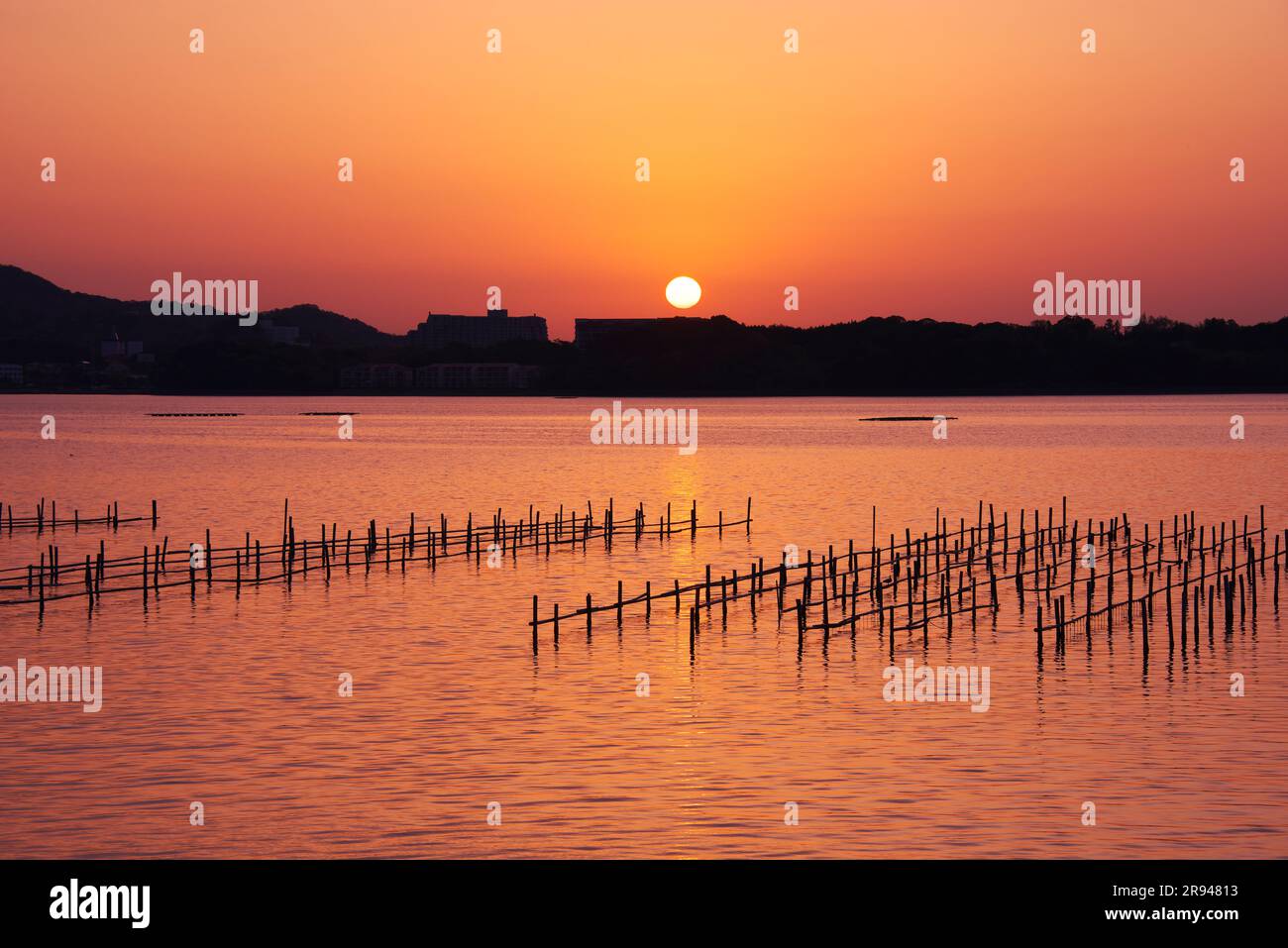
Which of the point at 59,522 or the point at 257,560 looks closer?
the point at 257,560

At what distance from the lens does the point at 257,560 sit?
6222 centimetres

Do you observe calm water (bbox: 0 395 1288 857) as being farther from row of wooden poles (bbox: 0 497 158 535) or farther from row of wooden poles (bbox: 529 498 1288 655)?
row of wooden poles (bbox: 0 497 158 535)

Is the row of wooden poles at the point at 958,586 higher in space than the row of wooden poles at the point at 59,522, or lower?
lower

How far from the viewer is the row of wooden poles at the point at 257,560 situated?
5631cm

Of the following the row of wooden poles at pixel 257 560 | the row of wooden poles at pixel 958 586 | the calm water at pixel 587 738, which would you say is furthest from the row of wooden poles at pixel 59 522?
the row of wooden poles at pixel 958 586

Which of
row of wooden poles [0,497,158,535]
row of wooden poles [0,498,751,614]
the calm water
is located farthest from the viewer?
row of wooden poles [0,497,158,535]

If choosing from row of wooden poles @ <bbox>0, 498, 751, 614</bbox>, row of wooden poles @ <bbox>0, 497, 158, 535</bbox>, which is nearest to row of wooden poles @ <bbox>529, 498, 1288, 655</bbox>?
row of wooden poles @ <bbox>0, 498, 751, 614</bbox>

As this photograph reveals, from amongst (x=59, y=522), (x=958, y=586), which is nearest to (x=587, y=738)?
(x=958, y=586)

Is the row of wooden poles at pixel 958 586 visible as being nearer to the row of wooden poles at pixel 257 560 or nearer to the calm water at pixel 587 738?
the calm water at pixel 587 738

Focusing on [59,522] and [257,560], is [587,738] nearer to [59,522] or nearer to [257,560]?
[257,560]

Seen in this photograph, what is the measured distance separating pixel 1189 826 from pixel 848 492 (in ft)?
330

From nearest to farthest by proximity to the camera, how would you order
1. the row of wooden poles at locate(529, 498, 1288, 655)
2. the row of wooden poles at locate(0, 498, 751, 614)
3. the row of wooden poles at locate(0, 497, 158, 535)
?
the row of wooden poles at locate(529, 498, 1288, 655)
the row of wooden poles at locate(0, 498, 751, 614)
the row of wooden poles at locate(0, 497, 158, 535)

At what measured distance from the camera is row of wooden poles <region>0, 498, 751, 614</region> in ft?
185
